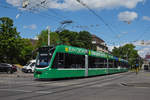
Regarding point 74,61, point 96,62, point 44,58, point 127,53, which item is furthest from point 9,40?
point 127,53

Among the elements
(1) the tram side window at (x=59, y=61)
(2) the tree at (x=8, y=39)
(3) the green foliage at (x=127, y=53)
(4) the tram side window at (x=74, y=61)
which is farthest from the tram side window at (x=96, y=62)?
(3) the green foliage at (x=127, y=53)

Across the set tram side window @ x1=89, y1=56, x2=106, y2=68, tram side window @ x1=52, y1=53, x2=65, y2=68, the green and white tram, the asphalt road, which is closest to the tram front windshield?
the green and white tram

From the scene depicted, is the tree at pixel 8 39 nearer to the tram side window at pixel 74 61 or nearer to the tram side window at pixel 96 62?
the tram side window at pixel 96 62

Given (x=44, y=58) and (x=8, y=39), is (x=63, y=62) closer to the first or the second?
(x=44, y=58)

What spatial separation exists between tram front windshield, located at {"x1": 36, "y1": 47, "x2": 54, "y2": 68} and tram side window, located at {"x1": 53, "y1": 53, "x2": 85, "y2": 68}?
617 mm

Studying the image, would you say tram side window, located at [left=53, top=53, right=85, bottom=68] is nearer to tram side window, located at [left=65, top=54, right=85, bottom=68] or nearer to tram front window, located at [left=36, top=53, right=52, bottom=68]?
tram side window, located at [left=65, top=54, right=85, bottom=68]

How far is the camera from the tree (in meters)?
44.6

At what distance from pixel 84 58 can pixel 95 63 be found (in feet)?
12.5

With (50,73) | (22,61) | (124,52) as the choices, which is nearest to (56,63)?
(50,73)

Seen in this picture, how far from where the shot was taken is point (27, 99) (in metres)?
8.83

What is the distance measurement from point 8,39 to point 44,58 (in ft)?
92.9

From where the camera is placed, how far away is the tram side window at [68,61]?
19047mm

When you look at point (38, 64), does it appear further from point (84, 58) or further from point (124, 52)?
point (124, 52)

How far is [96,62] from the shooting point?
27.5 metres
